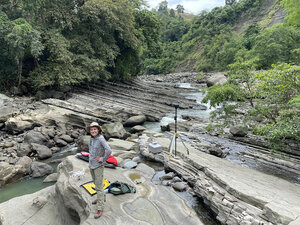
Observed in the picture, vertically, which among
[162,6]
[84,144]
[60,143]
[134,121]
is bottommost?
[60,143]

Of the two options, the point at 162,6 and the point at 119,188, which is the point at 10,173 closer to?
the point at 119,188

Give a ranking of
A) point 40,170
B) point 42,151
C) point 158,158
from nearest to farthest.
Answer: point 40,170, point 158,158, point 42,151

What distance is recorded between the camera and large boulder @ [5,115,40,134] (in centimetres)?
1172

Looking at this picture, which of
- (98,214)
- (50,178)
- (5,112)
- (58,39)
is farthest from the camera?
(58,39)

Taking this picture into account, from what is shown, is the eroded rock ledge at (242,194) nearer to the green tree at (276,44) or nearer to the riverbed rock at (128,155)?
the riverbed rock at (128,155)

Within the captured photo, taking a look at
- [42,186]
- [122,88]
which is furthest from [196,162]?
[122,88]

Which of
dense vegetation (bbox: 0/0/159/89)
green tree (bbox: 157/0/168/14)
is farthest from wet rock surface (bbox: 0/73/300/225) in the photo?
green tree (bbox: 157/0/168/14)

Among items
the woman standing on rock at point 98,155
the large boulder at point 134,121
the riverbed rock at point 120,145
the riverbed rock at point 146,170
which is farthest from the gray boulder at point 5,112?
the woman standing on rock at point 98,155

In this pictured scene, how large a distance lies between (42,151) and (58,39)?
38.1ft

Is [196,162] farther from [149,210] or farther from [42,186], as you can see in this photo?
[42,186]

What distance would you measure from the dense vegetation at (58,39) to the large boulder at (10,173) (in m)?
9.80

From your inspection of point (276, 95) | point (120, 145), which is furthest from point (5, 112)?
point (276, 95)

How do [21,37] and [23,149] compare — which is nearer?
[23,149]

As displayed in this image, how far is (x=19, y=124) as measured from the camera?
11852 mm
